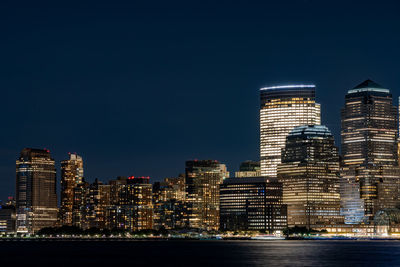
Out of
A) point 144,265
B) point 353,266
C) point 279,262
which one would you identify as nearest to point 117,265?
point 144,265

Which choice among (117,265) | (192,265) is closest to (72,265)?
(117,265)

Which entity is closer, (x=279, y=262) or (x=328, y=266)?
(x=328, y=266)

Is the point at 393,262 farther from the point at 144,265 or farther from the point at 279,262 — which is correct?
the point at 144,265

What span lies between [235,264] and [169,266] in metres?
15.0

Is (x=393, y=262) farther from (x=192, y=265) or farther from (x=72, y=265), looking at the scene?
(x=72, y=265)

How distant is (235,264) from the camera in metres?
197

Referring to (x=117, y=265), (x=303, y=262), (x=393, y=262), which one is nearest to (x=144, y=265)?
(x=117, y=265)

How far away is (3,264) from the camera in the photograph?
645 feet

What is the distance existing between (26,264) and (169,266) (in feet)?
106

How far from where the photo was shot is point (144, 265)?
196m

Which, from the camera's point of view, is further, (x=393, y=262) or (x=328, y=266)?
(x=393, y=262)

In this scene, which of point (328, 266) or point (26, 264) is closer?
point (328, 266)

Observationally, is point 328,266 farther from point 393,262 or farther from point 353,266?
point 393,262

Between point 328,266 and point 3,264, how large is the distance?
234ft
